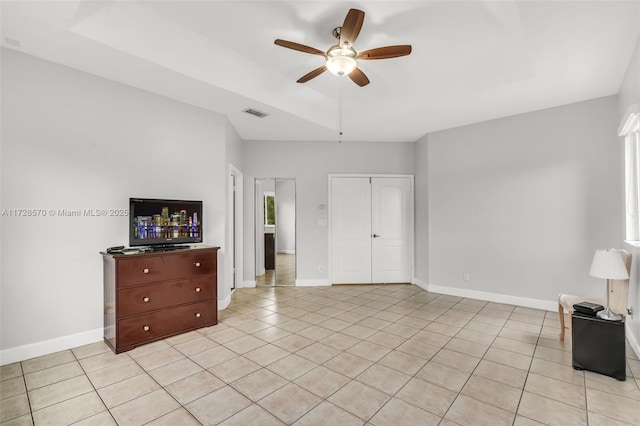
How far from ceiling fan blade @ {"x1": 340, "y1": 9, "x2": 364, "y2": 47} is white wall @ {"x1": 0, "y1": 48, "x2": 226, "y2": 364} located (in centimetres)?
250

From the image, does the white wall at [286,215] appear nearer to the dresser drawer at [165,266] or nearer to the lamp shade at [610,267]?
the dresser drawer at [165,266]

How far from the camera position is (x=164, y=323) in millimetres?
3273

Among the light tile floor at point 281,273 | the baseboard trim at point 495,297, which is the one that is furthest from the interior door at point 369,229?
the light tile floor at point 281,273

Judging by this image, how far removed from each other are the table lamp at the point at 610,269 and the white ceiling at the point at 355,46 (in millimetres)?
1911

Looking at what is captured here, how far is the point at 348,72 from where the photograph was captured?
2.85m

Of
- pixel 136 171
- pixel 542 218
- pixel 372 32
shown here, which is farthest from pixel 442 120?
pixel 136 171

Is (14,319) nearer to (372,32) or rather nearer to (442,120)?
(372,32)

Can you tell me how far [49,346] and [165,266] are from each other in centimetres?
121

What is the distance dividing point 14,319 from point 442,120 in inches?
220

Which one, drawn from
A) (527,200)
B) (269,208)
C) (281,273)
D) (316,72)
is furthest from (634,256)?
(281,273)

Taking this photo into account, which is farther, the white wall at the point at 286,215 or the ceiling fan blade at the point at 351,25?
the white wall at the point at 286,215

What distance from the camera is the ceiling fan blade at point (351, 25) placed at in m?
2.20

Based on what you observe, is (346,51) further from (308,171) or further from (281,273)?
(281,273)

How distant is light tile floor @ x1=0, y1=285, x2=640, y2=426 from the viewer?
205 centimetres
